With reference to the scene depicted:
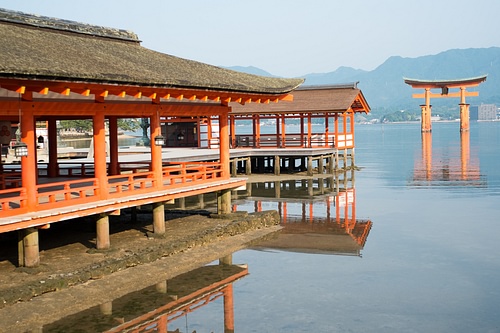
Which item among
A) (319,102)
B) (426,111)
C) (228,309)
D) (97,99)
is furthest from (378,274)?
(426,111)

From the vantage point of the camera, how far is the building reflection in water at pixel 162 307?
42.3 ft

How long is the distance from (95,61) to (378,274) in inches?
349

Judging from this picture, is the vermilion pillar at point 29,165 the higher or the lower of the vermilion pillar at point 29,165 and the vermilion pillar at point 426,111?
the lower

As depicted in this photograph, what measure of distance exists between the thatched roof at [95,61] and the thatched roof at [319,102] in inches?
730

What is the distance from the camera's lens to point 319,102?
43875mm

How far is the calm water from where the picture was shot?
43.2ft

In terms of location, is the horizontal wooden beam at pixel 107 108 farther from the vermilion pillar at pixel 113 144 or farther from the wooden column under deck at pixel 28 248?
the wooden column under deck at pixel 28 248

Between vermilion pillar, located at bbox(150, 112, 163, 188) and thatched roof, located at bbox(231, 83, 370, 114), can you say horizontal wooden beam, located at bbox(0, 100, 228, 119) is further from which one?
thatched roof, located at bbox(231, 83, 370, 114)

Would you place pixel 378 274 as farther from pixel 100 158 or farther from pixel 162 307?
pixel 100 158

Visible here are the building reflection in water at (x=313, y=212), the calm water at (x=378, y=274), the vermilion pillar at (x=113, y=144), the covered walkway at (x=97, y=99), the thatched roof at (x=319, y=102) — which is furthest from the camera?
the thatched roof at (x=319, y=102)

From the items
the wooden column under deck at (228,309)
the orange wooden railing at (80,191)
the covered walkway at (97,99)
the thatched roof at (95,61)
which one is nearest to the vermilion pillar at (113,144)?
the covered walkway at (97,99)

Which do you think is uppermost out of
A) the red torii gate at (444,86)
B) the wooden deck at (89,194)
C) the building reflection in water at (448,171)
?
the red torii gate at (444,86)

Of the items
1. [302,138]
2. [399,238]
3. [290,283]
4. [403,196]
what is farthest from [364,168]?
[290,283]

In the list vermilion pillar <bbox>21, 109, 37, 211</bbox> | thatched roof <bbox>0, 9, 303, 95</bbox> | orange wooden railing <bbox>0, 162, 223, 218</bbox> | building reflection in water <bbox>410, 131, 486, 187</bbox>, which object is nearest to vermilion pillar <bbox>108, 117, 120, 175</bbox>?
orange wooden railing <bbox>0, 162, 223, 218</bbox>
